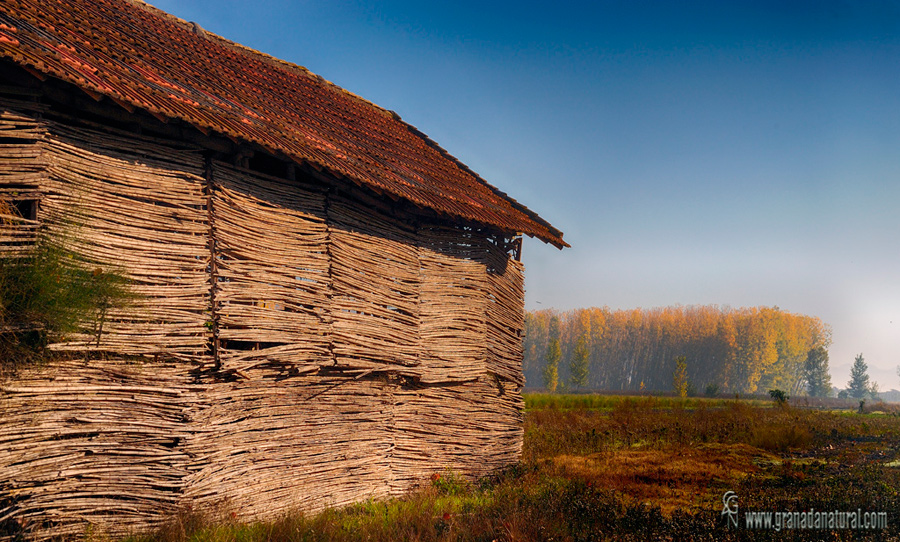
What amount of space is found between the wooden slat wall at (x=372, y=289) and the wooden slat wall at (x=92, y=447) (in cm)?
240

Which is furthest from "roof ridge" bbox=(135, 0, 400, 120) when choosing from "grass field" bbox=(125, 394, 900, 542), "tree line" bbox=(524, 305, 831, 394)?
"tree line" bbox=(524, 305, 831, 394)

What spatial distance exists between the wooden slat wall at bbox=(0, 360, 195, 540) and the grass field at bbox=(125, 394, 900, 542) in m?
0.48

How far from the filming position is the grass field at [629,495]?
625cm

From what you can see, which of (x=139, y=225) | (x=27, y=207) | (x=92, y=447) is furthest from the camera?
(x=139, y=225)

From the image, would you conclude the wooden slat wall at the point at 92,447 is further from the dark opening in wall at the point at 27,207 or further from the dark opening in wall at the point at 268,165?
the dark opening in wall at the point at 268,165

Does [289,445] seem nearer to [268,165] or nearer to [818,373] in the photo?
[268,165]

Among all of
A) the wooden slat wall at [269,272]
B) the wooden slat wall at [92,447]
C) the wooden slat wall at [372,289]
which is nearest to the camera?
the wooden slat wall at [92,447]

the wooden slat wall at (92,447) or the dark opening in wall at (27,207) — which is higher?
the dark opening in wall at (27,207)

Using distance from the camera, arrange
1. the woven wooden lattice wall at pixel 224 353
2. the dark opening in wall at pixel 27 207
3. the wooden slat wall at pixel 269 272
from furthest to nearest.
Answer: the wooden slat wall at pixel 269 272, the woven wooden lattice wall at pixel 224 353, the dark opening in wall at pixel 27 207

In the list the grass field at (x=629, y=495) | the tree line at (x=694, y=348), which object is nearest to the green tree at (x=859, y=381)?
the tree line at (x=694, y=348)

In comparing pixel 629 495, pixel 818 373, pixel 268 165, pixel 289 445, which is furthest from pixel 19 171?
pixel 818 373

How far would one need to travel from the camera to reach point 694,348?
101 metres

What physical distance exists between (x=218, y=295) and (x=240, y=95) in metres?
3.69

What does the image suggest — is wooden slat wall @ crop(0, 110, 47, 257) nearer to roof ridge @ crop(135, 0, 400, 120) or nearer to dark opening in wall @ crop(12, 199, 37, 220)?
dark opening in wall @ crop(12, 199, 37, 220)
